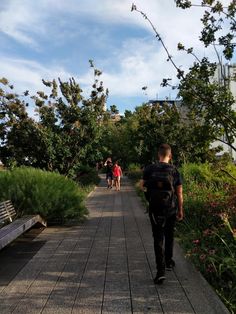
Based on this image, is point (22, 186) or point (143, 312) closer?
point (143, 312)

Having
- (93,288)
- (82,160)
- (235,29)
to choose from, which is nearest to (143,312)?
(93,288)

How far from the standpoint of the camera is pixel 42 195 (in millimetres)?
11266

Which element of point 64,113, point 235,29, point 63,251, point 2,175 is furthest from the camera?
point 64,113

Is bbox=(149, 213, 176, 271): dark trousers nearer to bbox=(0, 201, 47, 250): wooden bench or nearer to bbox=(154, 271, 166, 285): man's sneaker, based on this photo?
bbox=(154, 271, 166, 285): man's sneaker

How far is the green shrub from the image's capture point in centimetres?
1120

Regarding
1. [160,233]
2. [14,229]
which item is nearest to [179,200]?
[160,233]

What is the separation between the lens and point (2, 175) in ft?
40.5

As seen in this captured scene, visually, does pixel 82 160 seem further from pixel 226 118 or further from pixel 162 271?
pixel 162 271

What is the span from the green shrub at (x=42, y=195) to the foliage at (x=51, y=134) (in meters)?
6.78

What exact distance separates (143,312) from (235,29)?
631 cm

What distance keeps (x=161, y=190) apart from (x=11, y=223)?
4.14 meters

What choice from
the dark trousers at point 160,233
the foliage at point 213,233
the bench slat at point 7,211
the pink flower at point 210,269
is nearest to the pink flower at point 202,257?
the foliage at point 213,233

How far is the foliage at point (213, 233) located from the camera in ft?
19.9

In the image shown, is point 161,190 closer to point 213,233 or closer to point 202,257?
point 202,257
